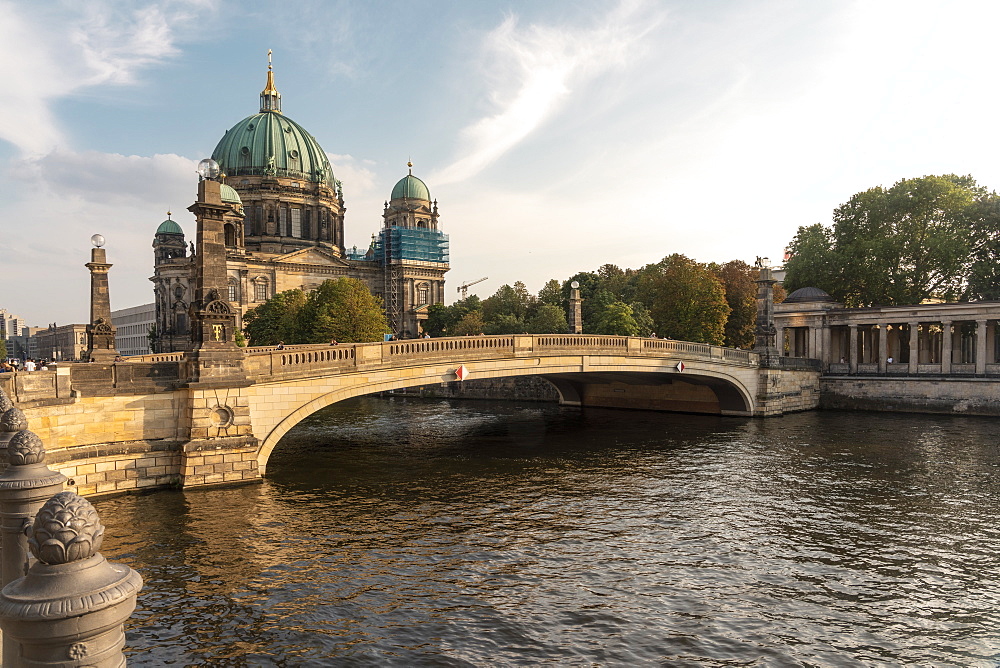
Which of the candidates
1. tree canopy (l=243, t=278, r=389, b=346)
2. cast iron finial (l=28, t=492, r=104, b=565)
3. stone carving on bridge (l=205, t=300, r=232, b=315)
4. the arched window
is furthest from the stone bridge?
the arched window

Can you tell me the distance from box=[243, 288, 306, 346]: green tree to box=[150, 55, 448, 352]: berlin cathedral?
19138 mm

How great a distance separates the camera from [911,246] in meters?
49.4

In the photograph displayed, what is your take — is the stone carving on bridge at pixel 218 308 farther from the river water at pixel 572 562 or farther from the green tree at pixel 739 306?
the green tree at pixel 739 306

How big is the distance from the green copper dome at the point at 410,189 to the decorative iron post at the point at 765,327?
69.3 meters

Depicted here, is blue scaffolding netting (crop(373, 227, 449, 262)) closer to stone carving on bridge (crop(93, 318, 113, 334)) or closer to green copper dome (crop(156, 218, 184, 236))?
green copper dome (crop(156, 218, 184, 236))

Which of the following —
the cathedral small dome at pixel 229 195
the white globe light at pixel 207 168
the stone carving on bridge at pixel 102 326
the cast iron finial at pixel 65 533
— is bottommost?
the cast iron finial at pixel 65 533

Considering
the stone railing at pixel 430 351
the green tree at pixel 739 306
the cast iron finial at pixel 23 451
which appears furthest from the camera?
the green tree at pixel 739 306

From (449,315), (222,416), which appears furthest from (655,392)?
Answer: (449,315)

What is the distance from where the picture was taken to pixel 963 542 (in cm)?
1555

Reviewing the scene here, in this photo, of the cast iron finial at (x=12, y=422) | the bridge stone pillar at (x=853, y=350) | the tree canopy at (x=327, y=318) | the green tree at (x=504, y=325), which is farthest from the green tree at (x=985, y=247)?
the cast iron finial at (x=12, y=422)

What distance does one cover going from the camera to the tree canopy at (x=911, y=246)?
47750mm

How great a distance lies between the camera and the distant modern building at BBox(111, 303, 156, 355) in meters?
132

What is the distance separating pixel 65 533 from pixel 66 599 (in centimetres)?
29

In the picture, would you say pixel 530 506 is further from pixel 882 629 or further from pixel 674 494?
pixel 882 629
